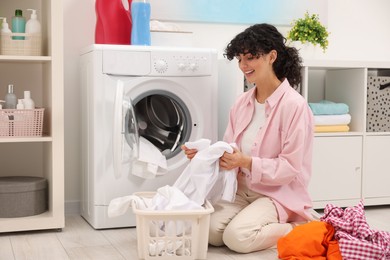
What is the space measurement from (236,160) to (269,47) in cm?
52

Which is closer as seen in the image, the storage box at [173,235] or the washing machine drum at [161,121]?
the storage box at [173,235]

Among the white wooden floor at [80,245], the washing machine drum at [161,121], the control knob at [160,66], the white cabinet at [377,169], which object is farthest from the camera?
the white cabinet at [377,169]

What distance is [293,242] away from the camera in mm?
2238

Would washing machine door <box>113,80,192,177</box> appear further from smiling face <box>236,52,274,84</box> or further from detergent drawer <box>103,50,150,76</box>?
smiling face <box>236,52,274,84</box>

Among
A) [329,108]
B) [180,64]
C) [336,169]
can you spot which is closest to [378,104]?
[329,108]

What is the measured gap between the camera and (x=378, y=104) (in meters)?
3.43

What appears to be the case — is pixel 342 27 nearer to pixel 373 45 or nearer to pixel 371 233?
pixel 373 45

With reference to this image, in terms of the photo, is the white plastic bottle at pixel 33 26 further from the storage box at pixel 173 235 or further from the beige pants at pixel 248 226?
the beige pants at pixel 248 226

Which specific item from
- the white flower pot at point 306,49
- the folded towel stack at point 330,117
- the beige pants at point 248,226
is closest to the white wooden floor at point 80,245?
the beige pants at point 248,226

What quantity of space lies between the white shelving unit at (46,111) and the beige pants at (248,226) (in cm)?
78

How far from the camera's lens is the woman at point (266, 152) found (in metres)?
2.47

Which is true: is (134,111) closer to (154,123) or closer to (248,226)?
(154,123)

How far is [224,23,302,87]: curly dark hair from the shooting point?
2.57 metres

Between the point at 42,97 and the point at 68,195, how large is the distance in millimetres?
564
